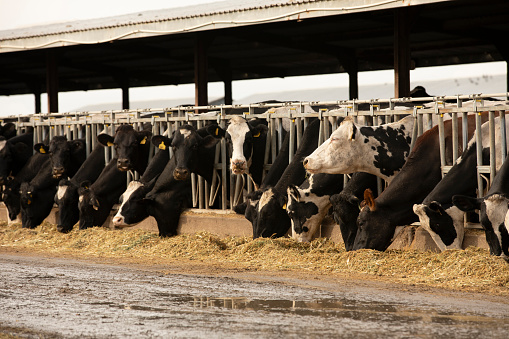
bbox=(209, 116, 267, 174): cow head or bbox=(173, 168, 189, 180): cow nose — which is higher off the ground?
bbox=(209, 116, 267, 174): cow head

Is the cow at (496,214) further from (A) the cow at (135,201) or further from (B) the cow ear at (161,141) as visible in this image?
(A) the cow at (135,201)

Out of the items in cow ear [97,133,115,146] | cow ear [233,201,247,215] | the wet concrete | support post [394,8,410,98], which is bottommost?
the wet concrete

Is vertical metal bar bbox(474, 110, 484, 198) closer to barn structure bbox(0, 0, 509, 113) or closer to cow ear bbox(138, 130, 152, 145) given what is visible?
barn structure bbox(0, 0, 509, 113)

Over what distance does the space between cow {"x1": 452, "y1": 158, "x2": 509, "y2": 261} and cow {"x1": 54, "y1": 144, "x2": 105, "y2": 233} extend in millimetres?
7393

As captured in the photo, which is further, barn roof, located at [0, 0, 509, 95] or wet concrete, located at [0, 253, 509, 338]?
barn roof, located at [0, 0, 509, 95]

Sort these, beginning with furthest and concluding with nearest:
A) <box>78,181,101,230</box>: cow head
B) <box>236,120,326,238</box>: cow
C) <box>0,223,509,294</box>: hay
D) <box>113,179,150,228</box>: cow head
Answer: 1. <box>78,181,101,230</box>: cow head
2. <box>113,179,150,228</box>: cow head
3. <box>236,120,326,238</box>: cow
4. <box>0,223,509,294</box>: hay

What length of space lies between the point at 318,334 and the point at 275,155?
6764 millimetres

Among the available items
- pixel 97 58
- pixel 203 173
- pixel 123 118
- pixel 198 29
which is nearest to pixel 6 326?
pixel 203 173

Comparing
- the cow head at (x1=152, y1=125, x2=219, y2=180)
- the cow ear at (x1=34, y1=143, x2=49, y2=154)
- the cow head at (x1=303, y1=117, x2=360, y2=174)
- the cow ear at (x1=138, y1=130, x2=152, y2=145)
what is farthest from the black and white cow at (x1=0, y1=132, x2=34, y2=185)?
the cow head at (x1=303, y1=117, x2=360, y2=174)

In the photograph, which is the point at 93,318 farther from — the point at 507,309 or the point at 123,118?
the point at 123,118

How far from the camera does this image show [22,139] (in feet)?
52.5

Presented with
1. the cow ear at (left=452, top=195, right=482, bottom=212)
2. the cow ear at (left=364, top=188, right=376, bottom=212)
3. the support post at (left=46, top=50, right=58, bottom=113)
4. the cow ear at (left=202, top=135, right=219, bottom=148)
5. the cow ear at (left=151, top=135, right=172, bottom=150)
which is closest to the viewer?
the cow ear at (left=452, top=195, right=482, bottom=212)

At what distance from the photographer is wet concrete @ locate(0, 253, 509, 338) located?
18.2 feet

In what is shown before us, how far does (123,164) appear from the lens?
1300 cm
